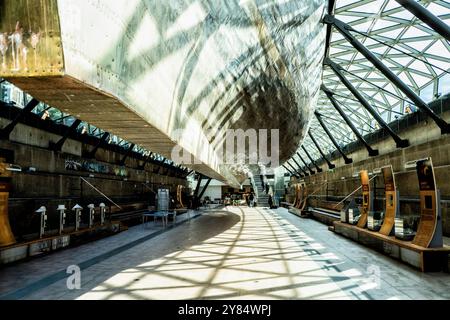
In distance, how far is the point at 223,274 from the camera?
25.2ft

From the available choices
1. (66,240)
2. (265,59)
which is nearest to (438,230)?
(265,59)

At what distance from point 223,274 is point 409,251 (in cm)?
525

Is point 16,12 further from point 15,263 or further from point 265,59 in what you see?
point 265,59

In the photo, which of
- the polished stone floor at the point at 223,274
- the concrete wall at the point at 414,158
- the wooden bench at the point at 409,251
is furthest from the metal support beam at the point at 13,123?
the concrete wall at the point at 414,158

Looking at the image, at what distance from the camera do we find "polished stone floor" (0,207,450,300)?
6129mm

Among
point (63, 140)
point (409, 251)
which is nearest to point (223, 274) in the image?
point (409, 251)

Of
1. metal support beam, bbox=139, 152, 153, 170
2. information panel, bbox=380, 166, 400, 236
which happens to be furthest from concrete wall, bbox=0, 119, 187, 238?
information panel, bbox=380, 166, 400, 236

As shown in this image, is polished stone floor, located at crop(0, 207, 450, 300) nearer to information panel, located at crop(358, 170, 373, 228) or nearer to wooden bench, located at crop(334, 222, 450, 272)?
wooden bench, located at crop(334, 222, 450, 272)

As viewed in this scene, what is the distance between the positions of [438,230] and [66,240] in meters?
12.4

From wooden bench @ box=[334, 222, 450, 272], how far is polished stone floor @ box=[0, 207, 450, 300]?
31 cm

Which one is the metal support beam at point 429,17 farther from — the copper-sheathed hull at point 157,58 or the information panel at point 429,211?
the information panel at point 429,211

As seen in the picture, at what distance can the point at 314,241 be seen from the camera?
514 inches

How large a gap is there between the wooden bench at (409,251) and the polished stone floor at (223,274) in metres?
0.31
